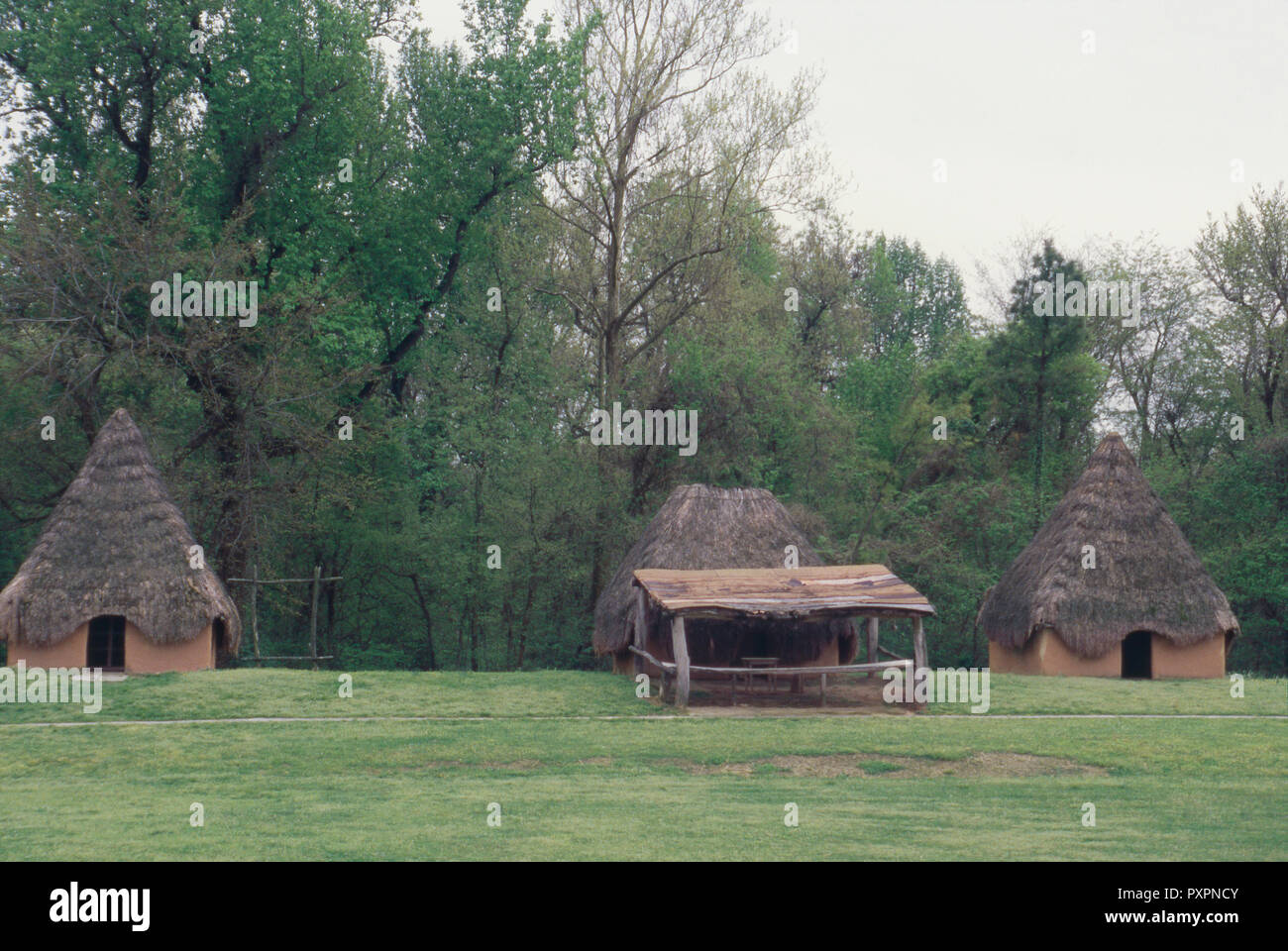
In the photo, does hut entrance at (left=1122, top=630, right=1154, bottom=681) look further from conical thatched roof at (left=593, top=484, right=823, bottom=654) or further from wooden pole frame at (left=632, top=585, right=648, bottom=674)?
wooden pole frame at (left=632, top=585, right=648, bottom=674)

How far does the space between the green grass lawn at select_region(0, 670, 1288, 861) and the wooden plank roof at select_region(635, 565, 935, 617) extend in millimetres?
2027

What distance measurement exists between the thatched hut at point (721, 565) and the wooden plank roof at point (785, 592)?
2712 mm

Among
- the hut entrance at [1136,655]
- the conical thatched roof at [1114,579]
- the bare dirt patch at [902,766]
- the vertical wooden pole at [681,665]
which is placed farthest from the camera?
the hut entrance at [1136,655]

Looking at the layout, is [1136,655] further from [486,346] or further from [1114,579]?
[486,346]

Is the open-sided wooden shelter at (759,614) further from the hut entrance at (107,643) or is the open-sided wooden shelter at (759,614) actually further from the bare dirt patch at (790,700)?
the hut entrance at (107,643)

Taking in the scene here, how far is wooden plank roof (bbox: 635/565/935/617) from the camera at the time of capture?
2342 cm

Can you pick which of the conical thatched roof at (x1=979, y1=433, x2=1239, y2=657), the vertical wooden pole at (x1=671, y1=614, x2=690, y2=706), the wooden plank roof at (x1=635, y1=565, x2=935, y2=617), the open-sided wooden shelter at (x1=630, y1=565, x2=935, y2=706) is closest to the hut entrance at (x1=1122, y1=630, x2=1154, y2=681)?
the conical thatched roof at (x1=979, y1=433, x2=1239, y2=657)

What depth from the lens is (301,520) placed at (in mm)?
34562

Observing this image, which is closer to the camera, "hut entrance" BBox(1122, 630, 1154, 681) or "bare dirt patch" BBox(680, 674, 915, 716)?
"bare dirt patch" BBox(680, 674, 915, 716)

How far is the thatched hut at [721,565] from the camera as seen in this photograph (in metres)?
28.4

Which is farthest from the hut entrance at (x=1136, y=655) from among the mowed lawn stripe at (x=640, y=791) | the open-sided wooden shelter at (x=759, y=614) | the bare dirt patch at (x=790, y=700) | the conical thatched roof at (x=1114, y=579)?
the mowed lawn stripe at (x=640, y=791)

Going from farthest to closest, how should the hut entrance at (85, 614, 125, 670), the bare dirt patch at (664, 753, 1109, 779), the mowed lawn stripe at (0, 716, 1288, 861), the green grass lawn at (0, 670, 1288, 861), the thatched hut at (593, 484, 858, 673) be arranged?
the thatched hut at (593, 484, 858, 673)
the hut entrance at (85, 614, 125, 670)
the bare dirt patch at (664, 753, 1109, 779)
the green grass lawn at (0, 670, 1288, 861)
the mowed lawn stripe at (0, 716, 1288, 861)

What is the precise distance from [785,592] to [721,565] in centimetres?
521

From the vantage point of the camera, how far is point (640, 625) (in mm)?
26391
